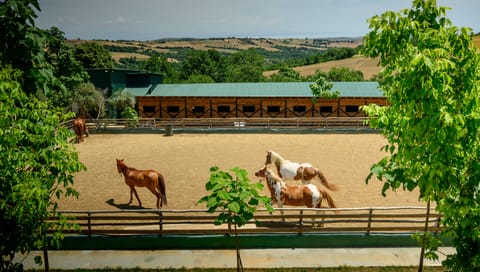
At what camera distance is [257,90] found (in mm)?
30125

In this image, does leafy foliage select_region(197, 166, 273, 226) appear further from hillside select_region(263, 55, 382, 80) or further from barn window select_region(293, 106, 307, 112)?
hillside select_region(263, 55, 382, 80)

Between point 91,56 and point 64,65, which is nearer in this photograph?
point 64,65

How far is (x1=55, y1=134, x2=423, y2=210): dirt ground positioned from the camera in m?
13.6

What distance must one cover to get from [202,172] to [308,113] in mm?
14733

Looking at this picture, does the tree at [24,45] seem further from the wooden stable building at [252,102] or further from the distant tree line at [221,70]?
the distant tree line at [221,70]

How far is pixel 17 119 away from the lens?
20.0 feet

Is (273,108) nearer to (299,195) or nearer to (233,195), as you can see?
(299,195)

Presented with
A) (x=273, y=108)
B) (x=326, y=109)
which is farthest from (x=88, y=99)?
(x=326, y=109)

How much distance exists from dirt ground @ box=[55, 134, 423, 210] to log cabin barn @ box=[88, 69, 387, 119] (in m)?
3.82

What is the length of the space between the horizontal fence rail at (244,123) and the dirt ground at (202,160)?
174cm

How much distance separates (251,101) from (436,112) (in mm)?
24830

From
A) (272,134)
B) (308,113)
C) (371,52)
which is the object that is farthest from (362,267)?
(308,113)

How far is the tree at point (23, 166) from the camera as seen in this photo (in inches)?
216

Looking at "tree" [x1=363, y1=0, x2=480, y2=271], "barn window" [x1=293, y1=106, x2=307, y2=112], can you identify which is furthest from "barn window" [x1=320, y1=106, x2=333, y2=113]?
"tree" [x1=363, y1=0, x2=480, y2=271]
